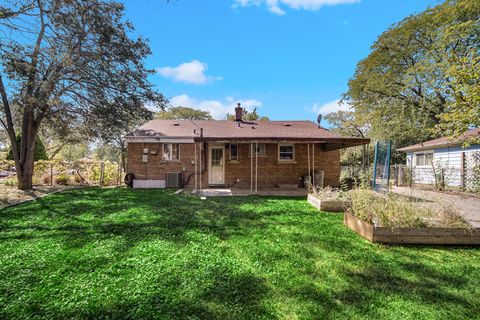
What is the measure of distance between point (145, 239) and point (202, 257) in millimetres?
1437

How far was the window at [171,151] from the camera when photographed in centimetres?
1246

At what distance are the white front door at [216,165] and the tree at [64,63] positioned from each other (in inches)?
177

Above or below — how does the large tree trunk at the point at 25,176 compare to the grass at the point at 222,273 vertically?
above

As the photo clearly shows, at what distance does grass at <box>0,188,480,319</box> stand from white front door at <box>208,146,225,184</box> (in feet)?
22.2

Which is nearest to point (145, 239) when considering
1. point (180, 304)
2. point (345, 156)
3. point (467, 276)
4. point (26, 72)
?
point (180, 304)

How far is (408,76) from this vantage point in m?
19.1

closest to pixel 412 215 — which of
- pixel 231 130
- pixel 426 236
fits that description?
pixel 426 236

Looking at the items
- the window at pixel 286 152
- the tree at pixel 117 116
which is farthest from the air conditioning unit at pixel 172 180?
the window at pixel 286 152

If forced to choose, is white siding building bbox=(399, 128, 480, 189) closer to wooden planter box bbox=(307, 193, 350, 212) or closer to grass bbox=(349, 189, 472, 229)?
wooden planter box bbox=(307, 193, 350, 212)

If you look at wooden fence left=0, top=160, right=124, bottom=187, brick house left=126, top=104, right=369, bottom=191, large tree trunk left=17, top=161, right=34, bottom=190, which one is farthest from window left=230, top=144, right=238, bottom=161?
large tree trunk left=17, top=161, right=34, bottom=190

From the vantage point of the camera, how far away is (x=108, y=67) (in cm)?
1059

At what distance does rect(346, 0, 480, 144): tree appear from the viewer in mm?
16469

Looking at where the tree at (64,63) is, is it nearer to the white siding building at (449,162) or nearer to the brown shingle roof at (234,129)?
the brown shingle roof at (234,129)

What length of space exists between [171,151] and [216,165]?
255 cm
